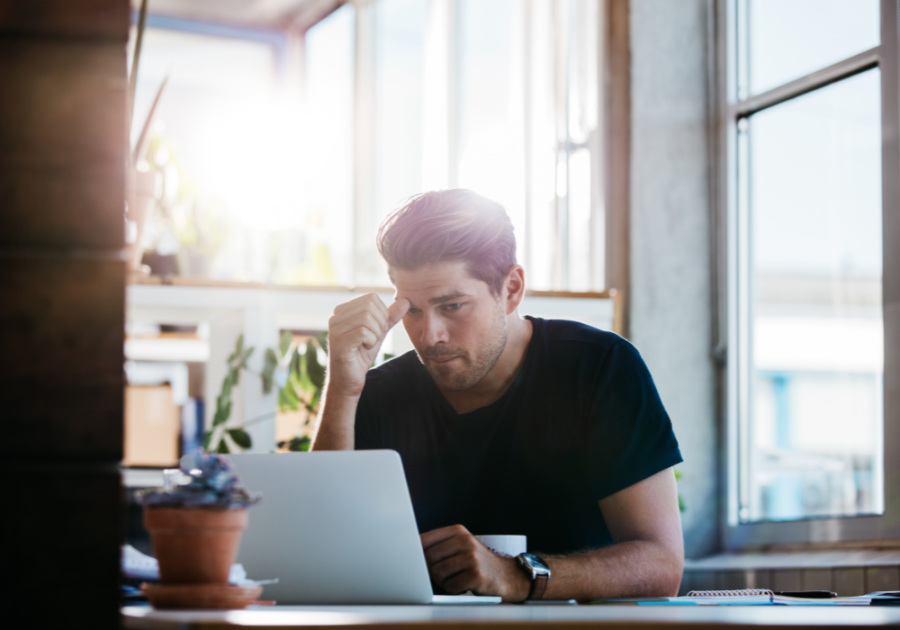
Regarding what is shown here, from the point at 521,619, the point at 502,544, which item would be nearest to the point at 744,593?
the point at 502,544

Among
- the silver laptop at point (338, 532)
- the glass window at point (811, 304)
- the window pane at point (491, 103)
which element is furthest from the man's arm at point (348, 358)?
the window pane at point (491, 103)

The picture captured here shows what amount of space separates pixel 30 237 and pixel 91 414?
0.48 feet

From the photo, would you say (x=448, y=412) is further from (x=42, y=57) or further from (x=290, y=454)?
(x=42, y=57)

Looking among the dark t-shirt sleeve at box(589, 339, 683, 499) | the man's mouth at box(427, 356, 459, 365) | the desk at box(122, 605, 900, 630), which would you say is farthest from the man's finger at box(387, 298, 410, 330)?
the desk at box(122, 605, 900, 630)

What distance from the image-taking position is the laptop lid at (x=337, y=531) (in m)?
1.11

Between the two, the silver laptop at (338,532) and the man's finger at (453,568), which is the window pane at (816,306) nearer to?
the man's finger at (453,568)

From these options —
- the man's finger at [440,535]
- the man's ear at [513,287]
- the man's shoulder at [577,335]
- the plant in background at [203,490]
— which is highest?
the man's ear at [513,287]

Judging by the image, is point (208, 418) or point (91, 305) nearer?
point (91, 305)

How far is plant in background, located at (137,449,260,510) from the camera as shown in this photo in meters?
0.91

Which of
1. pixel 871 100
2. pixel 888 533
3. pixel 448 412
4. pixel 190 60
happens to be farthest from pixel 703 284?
pixel 190 60

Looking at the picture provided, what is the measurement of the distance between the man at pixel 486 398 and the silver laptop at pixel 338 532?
608 mm

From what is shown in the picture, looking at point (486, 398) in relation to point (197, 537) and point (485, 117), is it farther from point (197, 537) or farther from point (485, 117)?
point (485, 117)

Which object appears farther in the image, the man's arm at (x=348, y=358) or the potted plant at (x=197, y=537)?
the man's arm at (x=348, y=358)

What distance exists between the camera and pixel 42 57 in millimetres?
757
